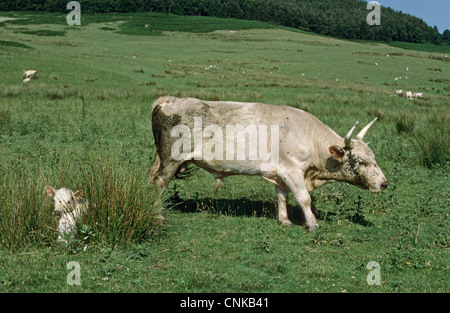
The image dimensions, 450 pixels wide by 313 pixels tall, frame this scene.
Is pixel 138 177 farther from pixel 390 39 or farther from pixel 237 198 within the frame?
pixel 390 39

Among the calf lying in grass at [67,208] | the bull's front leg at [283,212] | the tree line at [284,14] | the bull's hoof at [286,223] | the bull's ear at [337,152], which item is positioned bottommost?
the bull's hoof at [286,223]

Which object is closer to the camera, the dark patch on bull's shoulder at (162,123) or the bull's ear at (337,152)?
the bull's ear at (337,152)

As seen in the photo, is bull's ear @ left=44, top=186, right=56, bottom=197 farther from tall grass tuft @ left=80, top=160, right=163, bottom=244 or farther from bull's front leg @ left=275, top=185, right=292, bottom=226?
bull's front leg @ left=275, top=185, right=292, bottom=226

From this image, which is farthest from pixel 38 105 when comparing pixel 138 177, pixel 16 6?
pixel 16 6

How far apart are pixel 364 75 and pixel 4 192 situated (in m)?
48.7

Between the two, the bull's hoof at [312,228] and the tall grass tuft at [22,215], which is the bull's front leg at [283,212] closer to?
the bull's hoof at [312,228]

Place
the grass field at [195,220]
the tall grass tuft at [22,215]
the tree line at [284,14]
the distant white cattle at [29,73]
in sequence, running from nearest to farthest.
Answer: the grass field at [195,220] < the tall grass tuft at [22,215] < the distant white cattle at [29,73] < the tree line at [284,14]

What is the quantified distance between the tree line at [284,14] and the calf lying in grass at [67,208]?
362 ft

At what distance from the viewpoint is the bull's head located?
27.7 feet

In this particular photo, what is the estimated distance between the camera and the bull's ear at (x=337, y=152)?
8430mm

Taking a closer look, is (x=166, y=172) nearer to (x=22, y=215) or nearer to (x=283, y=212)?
(x=283, y=212)

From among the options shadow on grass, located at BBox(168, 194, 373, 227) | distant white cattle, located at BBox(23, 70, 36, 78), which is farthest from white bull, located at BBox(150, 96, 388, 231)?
distant white cattle, located at BBox(23, 70, 36, 78)

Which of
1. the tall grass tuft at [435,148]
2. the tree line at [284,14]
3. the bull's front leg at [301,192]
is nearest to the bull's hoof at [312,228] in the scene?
the bull's front leg at [301,192]

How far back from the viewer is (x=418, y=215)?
378 inches
